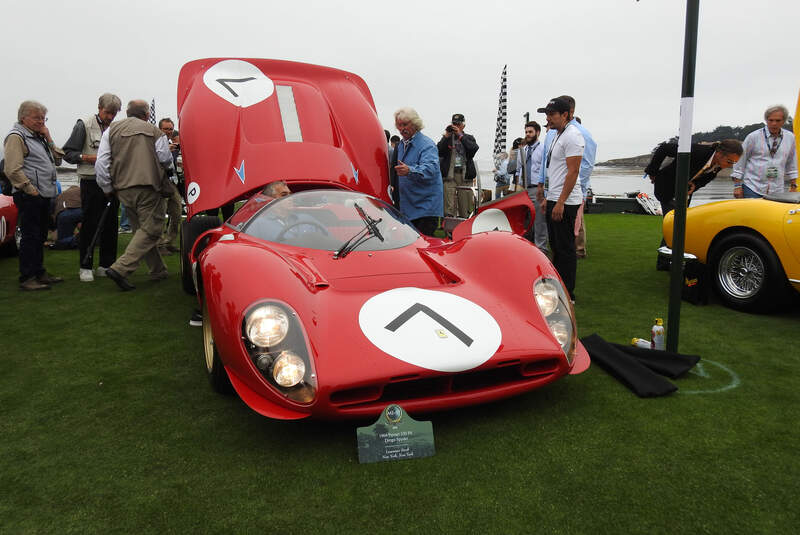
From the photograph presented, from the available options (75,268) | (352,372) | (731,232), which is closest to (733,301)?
(731,232)

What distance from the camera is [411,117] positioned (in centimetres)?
499

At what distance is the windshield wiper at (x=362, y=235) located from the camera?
2904 millimetres

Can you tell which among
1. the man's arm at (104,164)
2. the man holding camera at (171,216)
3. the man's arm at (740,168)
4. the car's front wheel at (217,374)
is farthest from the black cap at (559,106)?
the man holding camera at (171,216)

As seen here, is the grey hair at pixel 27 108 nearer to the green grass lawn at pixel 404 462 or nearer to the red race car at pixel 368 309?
the red race car at pixel 368 309

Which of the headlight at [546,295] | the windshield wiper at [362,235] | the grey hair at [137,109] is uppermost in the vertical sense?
the grey hair at [137,109]

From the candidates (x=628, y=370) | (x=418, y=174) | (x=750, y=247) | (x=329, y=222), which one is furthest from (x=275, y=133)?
(x=750, y=247)

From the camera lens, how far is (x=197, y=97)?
193 inches

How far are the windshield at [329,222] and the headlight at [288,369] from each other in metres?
0.91

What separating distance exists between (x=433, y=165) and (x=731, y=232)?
8.22ft

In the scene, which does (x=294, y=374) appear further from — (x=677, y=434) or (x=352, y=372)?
(x=677, y=434)

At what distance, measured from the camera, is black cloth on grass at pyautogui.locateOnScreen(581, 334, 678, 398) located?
8.51ft

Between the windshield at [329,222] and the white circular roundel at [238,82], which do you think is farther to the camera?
the white circular roundel at [238,82]

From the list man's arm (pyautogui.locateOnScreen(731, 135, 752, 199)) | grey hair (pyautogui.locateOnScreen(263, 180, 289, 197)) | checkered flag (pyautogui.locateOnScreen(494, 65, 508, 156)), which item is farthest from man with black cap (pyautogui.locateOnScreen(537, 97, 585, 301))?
checkered flag (pyautogui.locateOnScreen(494, 65, 508, 156))

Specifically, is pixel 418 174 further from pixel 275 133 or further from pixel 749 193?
pixel 749 193
